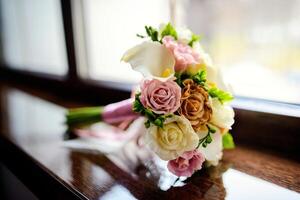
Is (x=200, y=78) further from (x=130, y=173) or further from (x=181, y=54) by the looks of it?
(x=130, y=173)

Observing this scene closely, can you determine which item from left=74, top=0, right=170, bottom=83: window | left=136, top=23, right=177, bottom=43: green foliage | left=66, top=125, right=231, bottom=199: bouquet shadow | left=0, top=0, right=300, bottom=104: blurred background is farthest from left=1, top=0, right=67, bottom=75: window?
left=136, top=23, right=177, bottom=43: green foliage

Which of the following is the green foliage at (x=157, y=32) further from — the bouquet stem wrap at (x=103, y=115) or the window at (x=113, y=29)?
the window at (x=113, y=29)

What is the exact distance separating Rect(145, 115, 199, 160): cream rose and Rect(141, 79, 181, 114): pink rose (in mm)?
18

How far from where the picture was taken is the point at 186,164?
0.40 m

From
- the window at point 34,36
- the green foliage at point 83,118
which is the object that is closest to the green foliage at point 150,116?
the green foliage at point 83,118

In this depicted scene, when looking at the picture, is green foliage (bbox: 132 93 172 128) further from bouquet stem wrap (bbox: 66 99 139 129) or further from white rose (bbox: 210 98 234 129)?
bouquet stem wrap (bbox: 66 99 139 129)

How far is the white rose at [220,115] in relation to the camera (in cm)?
39

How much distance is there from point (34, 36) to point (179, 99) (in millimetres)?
1573

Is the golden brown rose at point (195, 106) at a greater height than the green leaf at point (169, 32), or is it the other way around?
the green leaf at point (169, 32)

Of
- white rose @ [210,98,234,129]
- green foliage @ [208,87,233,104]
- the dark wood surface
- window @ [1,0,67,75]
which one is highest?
window @ [1,0,67,75]

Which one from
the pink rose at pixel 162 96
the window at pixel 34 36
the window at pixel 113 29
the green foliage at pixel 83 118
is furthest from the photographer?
the window at pixel 34 36

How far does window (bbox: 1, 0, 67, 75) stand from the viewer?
4.47 ft

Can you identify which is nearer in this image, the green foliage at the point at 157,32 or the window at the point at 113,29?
the green foliage at the point at 157,32

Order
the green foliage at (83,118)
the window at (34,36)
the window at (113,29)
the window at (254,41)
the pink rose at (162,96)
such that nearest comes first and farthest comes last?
the pink rose at (162,96) < the window at (254,41) < the green foliage at (83,118) < the window at (113,29) < the window at (34,36)
